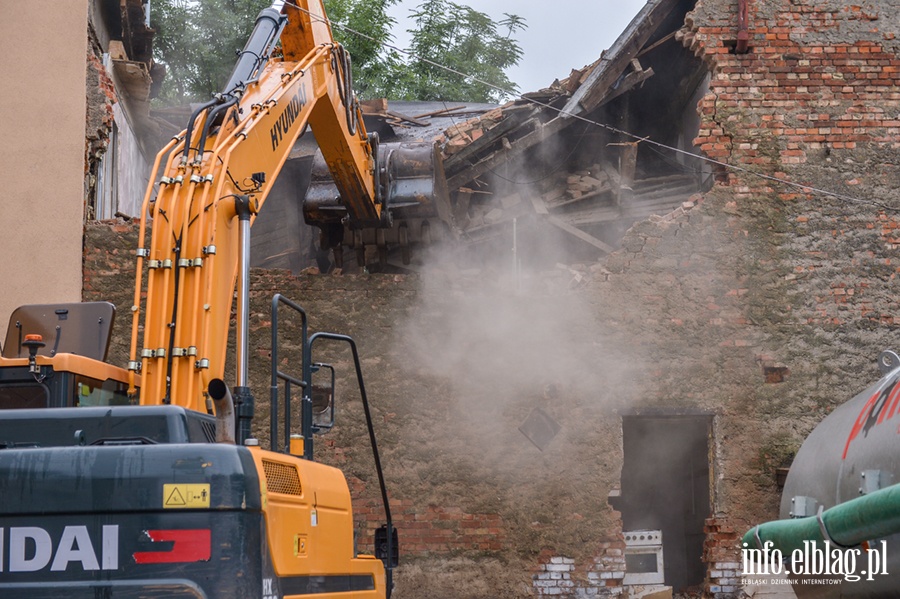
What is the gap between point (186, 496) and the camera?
4.10 m

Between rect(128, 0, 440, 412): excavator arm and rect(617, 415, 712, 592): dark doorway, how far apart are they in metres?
5.87

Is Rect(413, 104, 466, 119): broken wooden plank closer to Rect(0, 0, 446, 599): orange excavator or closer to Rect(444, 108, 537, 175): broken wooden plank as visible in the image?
Rect(444, 108, 537, 175): broken wooden plank

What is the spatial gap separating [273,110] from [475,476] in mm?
4580

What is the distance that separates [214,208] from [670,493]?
9.02 m

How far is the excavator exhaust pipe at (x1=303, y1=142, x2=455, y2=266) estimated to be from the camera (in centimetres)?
1093

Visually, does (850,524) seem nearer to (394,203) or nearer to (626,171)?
(394,203)

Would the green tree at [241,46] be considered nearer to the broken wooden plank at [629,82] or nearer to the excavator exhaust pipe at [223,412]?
the broken wooden plank at [629,82]

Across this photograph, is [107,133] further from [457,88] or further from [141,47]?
[457,88]

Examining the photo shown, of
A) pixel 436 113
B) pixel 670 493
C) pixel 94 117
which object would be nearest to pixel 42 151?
pixel 94 117

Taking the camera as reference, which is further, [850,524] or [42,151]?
[42,151]

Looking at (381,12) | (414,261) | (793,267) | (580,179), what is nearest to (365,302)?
(414,261)

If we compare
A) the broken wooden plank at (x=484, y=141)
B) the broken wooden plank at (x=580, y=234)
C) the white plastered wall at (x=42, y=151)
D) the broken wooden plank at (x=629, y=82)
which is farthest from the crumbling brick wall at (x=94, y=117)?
the broken wooden plank at (x=629, y=82)

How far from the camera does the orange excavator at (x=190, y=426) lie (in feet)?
13.4

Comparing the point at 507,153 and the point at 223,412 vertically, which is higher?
the point at 507,153
